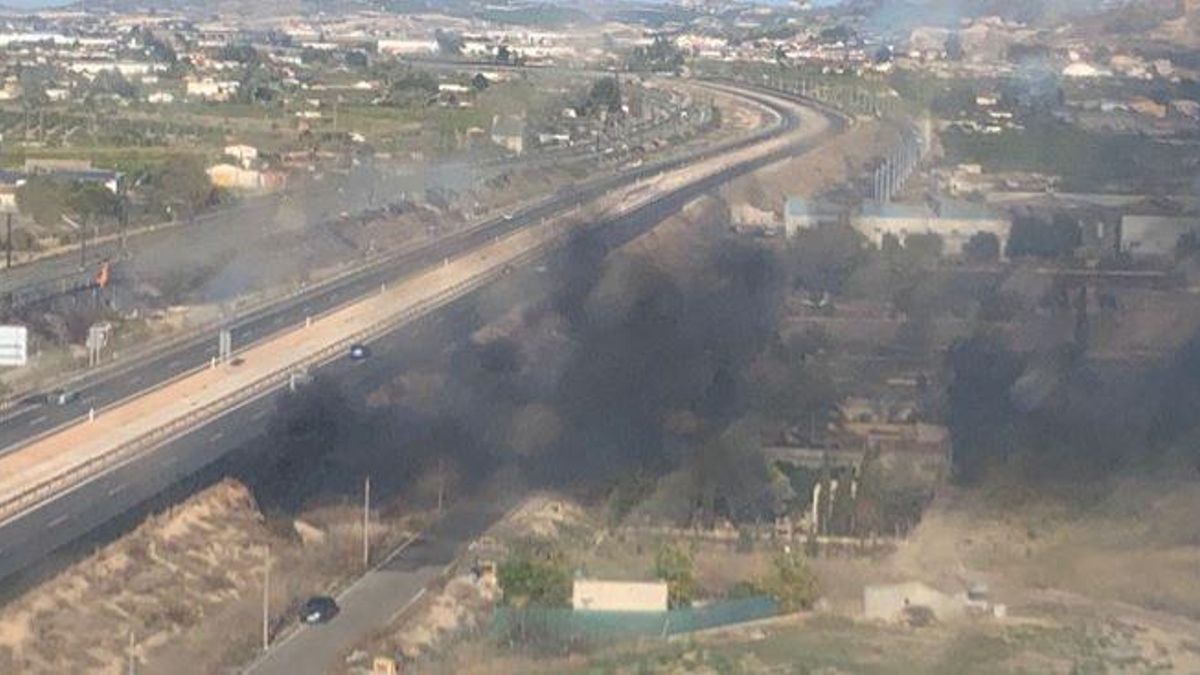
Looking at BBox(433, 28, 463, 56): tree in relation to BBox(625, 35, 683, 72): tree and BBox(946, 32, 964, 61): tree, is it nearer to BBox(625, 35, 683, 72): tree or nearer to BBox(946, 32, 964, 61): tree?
BBox(625, 35, 683, 72): tree

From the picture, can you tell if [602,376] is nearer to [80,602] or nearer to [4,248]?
[80,602]

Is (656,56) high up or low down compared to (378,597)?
up

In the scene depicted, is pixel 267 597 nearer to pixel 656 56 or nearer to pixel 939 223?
pixel 939 223

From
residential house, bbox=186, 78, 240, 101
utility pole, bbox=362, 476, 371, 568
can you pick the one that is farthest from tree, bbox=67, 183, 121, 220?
utility pole, bbox=362, 476, 371, 568

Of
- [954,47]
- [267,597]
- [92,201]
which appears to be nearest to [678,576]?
[267,597]

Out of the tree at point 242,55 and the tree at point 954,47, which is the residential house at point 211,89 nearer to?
the tree at point 242,55

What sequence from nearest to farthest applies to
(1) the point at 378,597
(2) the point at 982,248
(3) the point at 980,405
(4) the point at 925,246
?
(1) the point at 378,597 < (3) the point at 980,405 < (2) the point at 982,248 < (4) the point at 925,246
